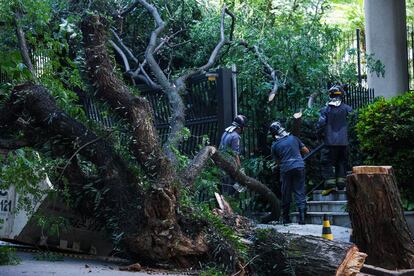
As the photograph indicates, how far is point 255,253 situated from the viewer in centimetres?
768

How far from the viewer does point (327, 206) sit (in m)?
13.2

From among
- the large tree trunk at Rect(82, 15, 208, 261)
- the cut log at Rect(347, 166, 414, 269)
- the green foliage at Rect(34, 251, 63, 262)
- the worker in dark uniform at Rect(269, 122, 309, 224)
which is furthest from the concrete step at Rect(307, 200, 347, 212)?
the green foliage at Rect(34, 251, 63, 262)

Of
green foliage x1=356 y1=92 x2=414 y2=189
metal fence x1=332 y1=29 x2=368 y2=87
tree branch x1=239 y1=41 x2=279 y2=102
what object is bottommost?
green foliage x1=356 y1=92 x2=414 y2=189

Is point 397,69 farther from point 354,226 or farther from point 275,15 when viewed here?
point 354,226

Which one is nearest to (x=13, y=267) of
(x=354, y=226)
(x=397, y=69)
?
(x=354, y=226)

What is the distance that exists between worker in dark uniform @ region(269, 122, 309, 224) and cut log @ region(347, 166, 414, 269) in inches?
141

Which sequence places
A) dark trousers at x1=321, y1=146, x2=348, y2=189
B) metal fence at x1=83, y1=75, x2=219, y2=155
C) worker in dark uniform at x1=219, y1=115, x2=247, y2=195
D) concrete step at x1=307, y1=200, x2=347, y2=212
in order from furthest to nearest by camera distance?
Result: metal fence at x1=83, y1=75, x2=219, y2=155, dark trousers at x1=321, y1=146, x2=348, y2=189, concrete step at x1=307, y1=200, x2=347, y2=212, worker in dark uniform at x1=219, y1=115, x2=247, y2=195

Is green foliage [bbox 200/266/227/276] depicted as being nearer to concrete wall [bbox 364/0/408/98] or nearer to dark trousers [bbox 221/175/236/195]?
dark trousers [bbox 221/175/236/195]

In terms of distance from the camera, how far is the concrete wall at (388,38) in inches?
762

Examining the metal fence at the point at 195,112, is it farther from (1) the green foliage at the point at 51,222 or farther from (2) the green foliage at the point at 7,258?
(2) the green foliage at the point at 7,258

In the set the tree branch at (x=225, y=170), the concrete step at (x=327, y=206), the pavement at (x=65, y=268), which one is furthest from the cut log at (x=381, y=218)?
the concrete step at (x=327, y=206)

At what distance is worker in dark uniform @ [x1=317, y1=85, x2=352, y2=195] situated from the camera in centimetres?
1302

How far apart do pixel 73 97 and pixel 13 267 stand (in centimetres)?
258

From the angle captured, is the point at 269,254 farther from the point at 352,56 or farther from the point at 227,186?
the point at 352,56
